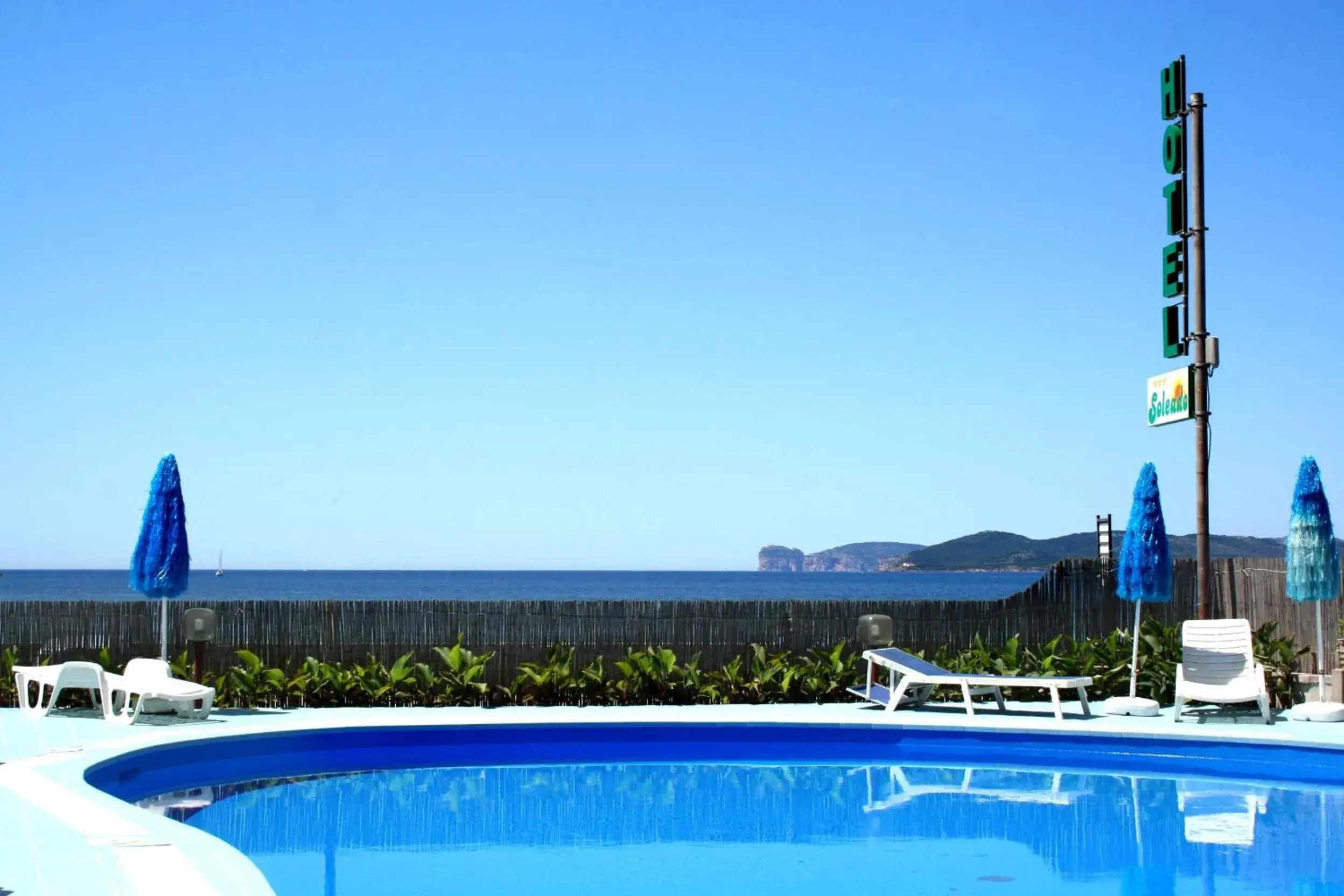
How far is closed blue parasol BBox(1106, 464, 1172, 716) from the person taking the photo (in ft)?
37.5

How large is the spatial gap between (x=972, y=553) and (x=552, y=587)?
124ft

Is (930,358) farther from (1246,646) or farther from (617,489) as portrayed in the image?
(617,489)

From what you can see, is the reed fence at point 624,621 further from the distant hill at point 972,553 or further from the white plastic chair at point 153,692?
the distant hill at point 972,553

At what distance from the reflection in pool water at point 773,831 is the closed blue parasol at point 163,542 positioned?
8.20ft

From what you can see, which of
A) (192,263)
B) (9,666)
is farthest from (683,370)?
(9,666)

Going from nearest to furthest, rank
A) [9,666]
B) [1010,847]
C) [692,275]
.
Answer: [1010,847], [9,666], [692,275]

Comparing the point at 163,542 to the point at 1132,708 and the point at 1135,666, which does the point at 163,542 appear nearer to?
the point at 1132,708

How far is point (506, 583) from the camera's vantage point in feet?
372

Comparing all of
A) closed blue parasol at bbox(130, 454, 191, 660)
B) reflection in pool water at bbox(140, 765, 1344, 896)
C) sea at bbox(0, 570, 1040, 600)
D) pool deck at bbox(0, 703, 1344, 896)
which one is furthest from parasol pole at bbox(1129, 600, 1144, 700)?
sea at bbox(0, 570, 1040, 600)

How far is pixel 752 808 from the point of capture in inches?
331

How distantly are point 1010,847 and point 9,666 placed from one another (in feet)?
29.2

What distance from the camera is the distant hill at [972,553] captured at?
9088 cm

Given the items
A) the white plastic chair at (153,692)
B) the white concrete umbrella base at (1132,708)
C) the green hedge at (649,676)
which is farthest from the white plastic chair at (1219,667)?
the white plastic chair at (153,692)

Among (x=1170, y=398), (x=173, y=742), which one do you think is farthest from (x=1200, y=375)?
(x=173, y=742)
